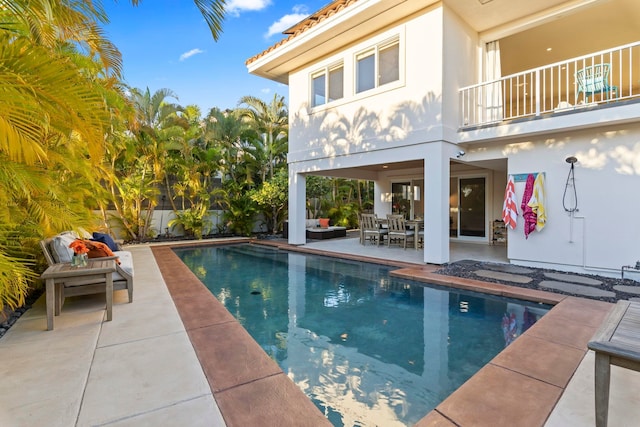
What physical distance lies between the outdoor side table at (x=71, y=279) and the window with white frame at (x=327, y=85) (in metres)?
8.85

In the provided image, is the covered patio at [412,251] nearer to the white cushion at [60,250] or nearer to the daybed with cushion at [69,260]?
the daybed with cushion at [69,260]

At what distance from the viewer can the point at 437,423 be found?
2.45 meters

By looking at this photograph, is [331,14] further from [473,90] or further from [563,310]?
[563,310]

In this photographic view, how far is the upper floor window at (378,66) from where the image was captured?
9414 mm

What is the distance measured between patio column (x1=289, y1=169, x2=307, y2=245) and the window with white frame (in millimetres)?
2962

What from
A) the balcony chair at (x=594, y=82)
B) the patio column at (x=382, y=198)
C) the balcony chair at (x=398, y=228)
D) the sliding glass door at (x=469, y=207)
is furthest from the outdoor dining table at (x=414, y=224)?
the balcony chair at (x=594, y=82)

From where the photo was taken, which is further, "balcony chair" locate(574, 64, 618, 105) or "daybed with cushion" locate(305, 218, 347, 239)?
"daybed with cushion" locate(305, 218, 347, 239)

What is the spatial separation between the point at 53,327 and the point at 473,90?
10.9 metres

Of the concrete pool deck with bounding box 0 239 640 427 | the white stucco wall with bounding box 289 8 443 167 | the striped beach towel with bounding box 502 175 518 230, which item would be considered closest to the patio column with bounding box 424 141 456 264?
the white stucco wall with bounding box 289 8 443 167

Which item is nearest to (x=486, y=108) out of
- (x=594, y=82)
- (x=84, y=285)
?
(x=594, y=82)

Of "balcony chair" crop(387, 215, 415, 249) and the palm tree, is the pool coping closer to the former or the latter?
"balcony chair" crop(387, 215, 415, 249)

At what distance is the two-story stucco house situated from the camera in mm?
6980

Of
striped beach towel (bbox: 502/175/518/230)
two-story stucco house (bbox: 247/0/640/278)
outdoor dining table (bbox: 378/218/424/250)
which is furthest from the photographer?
outdoor dining table (bbox: 378/218/424/250)

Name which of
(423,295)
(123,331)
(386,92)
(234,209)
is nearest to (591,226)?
(423,295)
